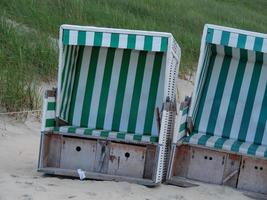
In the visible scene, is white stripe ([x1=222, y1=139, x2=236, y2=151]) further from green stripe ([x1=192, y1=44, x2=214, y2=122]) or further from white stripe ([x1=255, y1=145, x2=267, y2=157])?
green stripe ([x1=192, y1=44, x2=214, y2=122])

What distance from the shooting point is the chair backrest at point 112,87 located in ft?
21.1

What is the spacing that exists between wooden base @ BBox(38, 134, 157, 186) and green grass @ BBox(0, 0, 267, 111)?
3.28 metres

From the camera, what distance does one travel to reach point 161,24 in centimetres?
1681

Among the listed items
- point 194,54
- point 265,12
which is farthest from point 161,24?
point 265,12

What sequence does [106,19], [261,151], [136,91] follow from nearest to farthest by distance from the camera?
[261,151] < [136,91] < [106,19]

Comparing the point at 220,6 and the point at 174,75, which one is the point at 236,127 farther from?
the point at 220,6

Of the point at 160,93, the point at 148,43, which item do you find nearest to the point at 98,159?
the point at 160,93

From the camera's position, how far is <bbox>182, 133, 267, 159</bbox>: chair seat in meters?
5.95

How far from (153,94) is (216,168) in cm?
102

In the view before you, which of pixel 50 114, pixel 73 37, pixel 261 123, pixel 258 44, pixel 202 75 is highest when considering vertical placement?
pixel 258 44

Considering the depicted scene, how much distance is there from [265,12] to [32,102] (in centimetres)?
2432

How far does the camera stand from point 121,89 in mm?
6547

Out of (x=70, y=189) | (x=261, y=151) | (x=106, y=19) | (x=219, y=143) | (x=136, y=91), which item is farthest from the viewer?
(x=106, y=19)

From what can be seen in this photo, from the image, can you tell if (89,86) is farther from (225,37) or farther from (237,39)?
(237,39)
